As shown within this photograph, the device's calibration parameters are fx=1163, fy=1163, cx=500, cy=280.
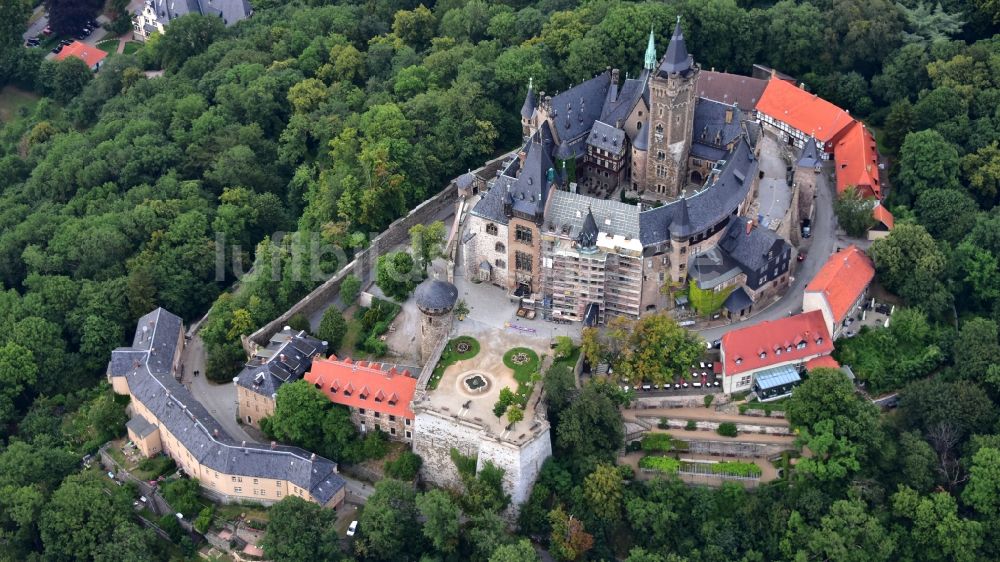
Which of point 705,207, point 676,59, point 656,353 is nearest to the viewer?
point 656,353

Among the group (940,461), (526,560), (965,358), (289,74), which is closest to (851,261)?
(965,358)

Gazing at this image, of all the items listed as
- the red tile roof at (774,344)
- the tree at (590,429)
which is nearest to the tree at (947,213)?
the red tile roof at (774,344)

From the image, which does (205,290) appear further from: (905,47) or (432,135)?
(905,47)

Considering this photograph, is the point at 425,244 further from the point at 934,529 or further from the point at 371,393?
the point at 934,529

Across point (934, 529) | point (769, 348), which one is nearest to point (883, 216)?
point (769, 348)

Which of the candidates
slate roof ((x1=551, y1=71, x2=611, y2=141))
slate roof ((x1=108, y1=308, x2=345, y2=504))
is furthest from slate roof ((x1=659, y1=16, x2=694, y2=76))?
slate roof ((x1=108, y1=308, x2=345, y2=504))
